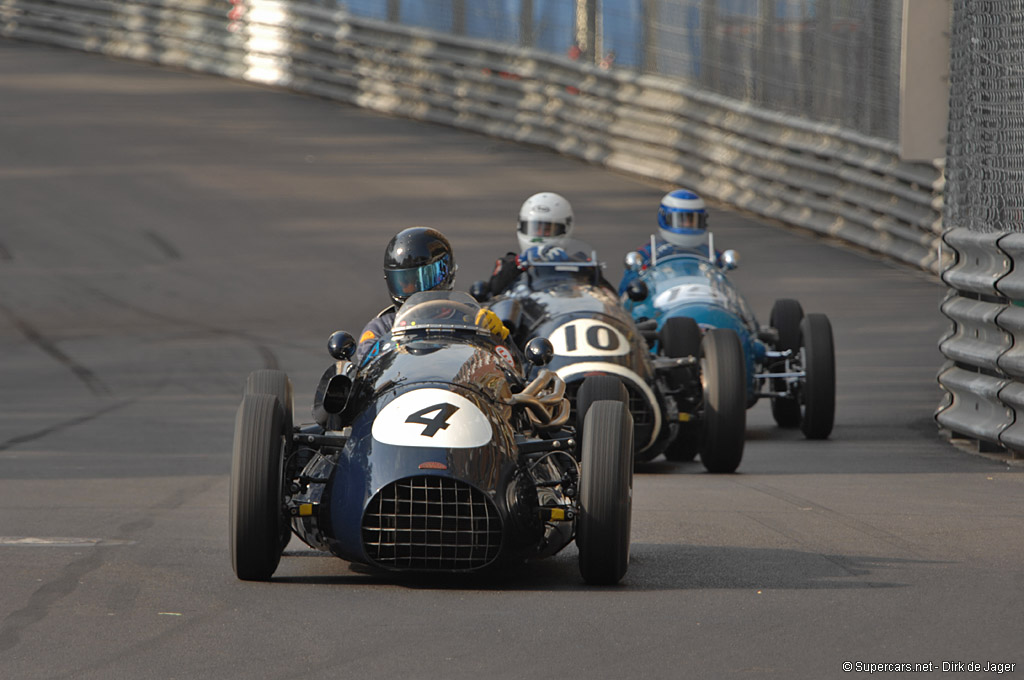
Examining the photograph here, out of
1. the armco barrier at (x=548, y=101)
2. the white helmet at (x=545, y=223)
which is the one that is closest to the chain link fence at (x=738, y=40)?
the armco barrier at (x=548, y=101)

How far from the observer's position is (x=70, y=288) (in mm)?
19016

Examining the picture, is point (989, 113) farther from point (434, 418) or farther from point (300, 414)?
point (434, 418)

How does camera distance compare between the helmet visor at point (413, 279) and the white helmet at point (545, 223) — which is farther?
the white helmet at point (545, 223)

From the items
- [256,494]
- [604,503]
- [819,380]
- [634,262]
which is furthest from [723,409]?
[256,494]

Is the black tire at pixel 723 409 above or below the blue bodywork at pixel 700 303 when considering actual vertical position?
below

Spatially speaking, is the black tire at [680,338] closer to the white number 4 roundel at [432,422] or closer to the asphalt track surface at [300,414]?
the asphalt track surface at [300,414]

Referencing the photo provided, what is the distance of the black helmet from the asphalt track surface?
1.49 meters

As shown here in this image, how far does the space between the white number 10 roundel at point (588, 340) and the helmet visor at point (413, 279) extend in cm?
204

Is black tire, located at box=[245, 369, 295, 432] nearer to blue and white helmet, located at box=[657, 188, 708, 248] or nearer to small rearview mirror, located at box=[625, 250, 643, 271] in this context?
small rearview mirror, located at box=[625, 250, 643, 271]

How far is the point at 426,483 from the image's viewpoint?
21.3 feet

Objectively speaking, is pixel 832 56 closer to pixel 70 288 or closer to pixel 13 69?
pixel 70 288

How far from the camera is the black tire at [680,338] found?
11266mm

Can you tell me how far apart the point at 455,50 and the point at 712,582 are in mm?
20904

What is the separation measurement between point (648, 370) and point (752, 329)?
94.9 inches
